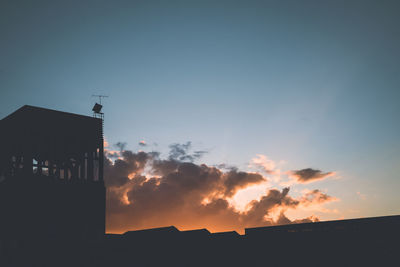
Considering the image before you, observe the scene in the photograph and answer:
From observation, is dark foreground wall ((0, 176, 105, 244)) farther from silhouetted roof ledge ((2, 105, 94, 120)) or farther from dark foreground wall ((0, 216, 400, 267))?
silhouetted roof ledge ((2, 105, 94, 120))

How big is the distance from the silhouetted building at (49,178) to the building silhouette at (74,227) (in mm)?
81

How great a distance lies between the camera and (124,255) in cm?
2877

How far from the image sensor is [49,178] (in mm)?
29828

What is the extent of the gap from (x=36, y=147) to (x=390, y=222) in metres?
31.2

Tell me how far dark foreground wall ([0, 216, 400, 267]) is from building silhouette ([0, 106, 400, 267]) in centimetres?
8

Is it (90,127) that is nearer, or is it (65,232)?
(65,232)

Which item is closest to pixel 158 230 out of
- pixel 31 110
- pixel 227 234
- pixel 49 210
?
pixel 227 234

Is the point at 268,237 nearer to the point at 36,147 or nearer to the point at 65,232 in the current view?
the point at 65,232

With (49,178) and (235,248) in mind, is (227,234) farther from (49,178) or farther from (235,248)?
(49,178)

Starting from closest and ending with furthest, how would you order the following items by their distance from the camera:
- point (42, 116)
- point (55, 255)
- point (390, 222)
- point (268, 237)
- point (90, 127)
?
point (390, 222), point (268, 237), point (55, 255), point (42, 116), point (90, 127)

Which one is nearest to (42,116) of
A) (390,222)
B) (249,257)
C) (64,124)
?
(64,124)

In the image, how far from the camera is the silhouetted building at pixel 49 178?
27.7 meters

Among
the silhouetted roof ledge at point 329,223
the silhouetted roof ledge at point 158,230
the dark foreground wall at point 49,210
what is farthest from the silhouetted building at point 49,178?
the silhouetted roof ledge at point 329,223

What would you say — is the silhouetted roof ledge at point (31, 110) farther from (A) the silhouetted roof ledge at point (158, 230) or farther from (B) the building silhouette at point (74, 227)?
(A) the silhouetted roof ledge at point (158, 230)
